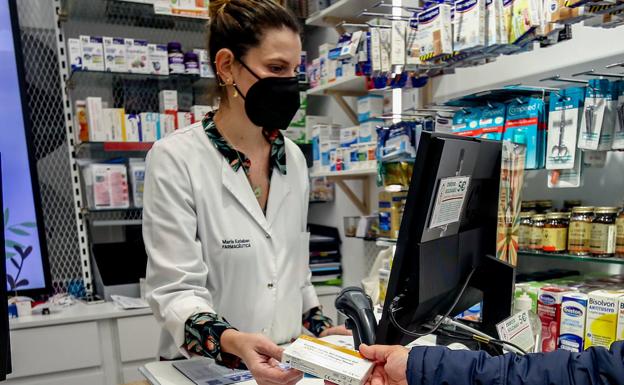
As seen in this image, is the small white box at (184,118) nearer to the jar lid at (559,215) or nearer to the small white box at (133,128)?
the small white box at (133,128)

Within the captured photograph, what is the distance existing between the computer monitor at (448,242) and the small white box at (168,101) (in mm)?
2370

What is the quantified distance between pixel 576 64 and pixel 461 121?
1.39 feet

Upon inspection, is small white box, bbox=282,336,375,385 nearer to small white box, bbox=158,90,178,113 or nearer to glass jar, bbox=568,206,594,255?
glass jar, bbox=568,206,594,255

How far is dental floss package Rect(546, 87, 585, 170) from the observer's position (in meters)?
1.46

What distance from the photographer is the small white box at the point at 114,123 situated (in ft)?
9.68

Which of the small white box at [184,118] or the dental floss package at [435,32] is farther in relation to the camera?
the small white box at [184,118]

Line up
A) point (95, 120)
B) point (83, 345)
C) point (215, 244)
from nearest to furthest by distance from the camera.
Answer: point (215, 244)
point (83, 345)
point (95, 120)

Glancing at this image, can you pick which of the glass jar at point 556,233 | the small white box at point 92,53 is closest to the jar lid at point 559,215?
the glass jar at point 556,233

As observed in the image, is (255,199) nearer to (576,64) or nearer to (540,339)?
(540,339)

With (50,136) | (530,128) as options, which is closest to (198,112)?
(50,136)

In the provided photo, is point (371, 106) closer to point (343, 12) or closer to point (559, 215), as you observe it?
point (343, 12)

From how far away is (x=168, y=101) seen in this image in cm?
314

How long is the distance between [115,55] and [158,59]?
9.9 inches

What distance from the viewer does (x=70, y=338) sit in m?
2.61
